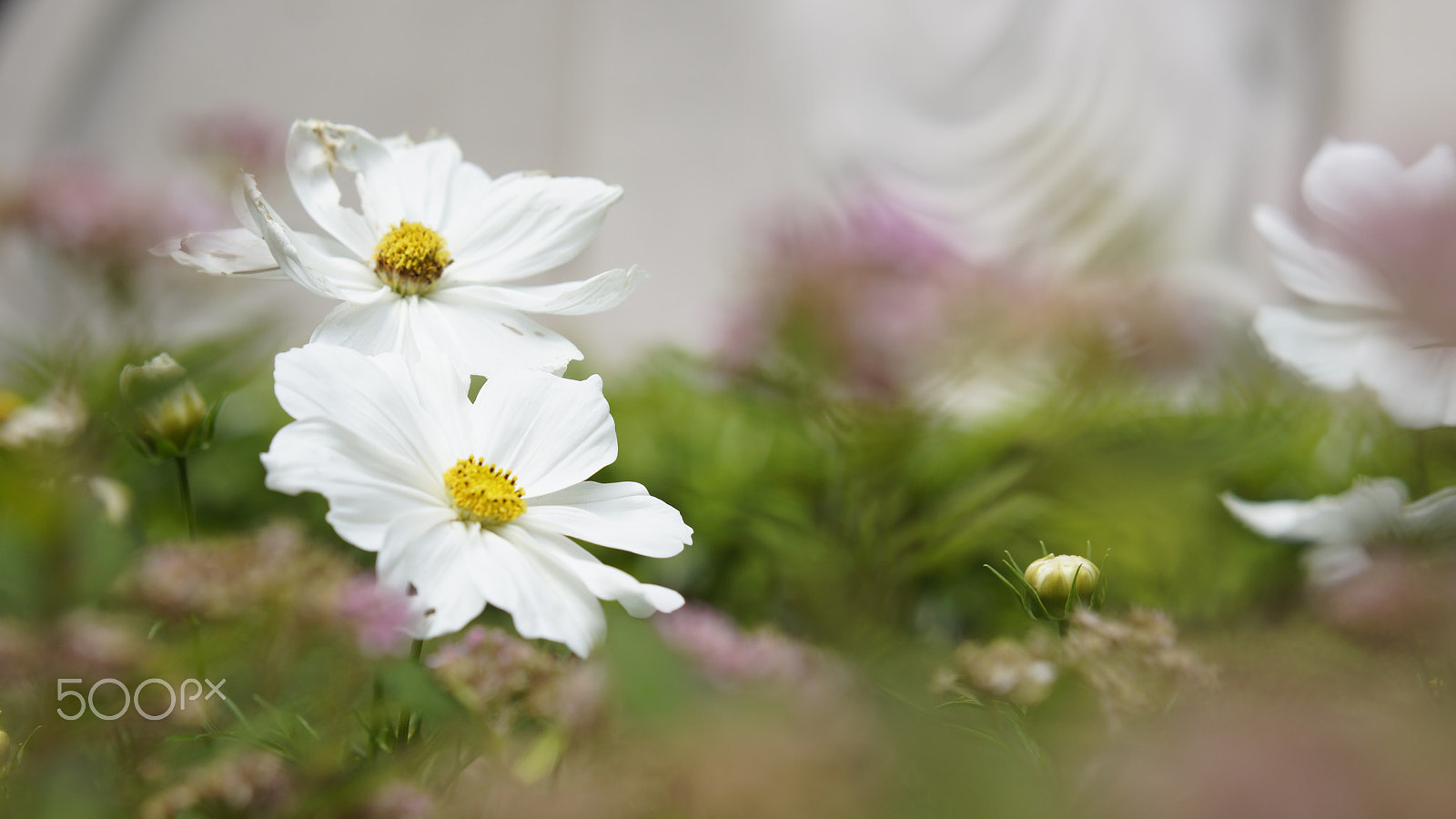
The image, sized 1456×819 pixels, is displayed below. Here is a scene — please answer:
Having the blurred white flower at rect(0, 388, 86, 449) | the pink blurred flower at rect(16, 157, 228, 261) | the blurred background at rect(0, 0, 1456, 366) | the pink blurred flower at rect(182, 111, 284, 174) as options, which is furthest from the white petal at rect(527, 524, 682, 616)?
the blurred background at rect(0, 0, 1456, 366)

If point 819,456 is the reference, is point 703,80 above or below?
above

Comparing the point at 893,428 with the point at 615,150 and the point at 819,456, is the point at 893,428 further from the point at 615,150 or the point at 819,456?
the point at 615,150

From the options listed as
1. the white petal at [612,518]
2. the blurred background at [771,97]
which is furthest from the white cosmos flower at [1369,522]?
the blurred background at [771,97]

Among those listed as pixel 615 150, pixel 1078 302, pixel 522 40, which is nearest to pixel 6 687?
pixel 1078 302

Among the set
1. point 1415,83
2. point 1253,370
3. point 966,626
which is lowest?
point 966,626

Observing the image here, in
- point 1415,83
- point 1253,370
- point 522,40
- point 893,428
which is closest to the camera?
point 893,428

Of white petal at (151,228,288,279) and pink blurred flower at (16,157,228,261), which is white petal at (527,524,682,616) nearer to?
white petal at (151,228,288,279)
